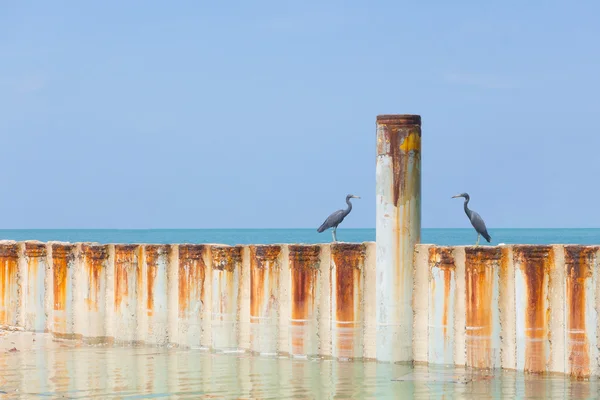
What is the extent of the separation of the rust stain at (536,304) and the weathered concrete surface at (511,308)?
1 centimetres

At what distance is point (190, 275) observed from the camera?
1742cm

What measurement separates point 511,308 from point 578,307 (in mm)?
973

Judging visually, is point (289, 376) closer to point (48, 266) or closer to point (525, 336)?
point (525, 336)

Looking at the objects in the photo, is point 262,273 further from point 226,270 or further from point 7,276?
point 7,276

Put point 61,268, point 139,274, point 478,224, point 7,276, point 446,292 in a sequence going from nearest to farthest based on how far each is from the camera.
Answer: point 446,292
point 478,224
point 139,274
point 61,268
point 7,276

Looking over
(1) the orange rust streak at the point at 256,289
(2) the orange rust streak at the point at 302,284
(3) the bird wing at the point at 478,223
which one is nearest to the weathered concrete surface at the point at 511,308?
(2) the orange rust streak at the point at 302,284

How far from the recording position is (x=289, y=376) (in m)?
15.0

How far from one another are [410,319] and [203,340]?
3790 millimetres

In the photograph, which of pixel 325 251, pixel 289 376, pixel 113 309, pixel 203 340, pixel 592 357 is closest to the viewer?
pixel 592 357

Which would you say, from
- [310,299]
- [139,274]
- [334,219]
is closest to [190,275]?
[139,274]

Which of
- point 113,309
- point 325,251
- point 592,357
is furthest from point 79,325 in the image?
point 592,357

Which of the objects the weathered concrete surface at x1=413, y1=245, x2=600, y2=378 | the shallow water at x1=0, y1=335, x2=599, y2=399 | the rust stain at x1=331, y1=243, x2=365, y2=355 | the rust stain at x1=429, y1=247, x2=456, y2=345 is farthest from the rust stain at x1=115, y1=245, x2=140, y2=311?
the rust stain at x1=429, y1=247, x2=456, y2=345

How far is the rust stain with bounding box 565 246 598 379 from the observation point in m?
13.9

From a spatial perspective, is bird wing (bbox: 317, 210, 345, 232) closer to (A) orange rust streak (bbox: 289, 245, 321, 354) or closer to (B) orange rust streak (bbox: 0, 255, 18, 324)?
(A) orange rust streak (bbox: 289, 245, 321, 354)
